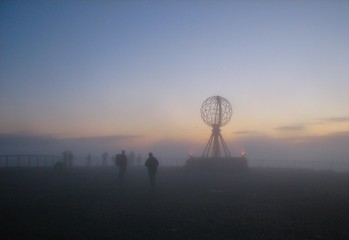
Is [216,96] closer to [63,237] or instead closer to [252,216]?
[252,216]

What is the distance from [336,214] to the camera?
37.5ft

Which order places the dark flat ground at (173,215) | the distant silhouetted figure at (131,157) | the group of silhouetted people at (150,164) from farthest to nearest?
the distant silhouetted figure at (131,157) → the group of silhouetted people at (150,164) → the dark flat ground at (173,215)

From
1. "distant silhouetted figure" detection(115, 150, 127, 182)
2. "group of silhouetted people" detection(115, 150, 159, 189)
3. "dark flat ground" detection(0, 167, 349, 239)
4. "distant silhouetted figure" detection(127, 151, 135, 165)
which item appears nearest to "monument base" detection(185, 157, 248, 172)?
"distant silhouetted figure" detection(115, 150, 127, 182)

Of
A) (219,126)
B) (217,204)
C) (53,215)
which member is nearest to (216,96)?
(219,126)

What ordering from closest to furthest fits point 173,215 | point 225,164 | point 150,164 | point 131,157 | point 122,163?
point 173,215, point 150,164, point 122,163, point 225,164, point 131,157

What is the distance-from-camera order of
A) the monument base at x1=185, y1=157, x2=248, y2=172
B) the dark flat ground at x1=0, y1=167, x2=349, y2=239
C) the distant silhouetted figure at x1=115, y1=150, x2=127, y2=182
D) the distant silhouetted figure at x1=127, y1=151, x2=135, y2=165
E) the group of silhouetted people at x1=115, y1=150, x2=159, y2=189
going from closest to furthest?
the dark flat ground at x1=0, y1=167, x2=349, y2=239 < the group of silhouetted people at x1=115, y1=150, x2=159, y2=189 < the distant silhouetted figure at x1=115, y1=150, x2=127, y2=182 < the monument base at x1=185, y1=157, x2=248, y2=172 < the distant silhouetted figure at x1=127, y1=151, x2=135, y2=165

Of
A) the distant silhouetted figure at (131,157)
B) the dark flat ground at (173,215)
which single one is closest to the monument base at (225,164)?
the dark flat ground at (173,215)

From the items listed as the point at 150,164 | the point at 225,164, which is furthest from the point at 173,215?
the point at 225,164

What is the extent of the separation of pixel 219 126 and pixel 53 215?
103ft

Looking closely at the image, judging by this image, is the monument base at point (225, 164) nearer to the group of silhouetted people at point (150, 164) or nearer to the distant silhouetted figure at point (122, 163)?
the distant silhouetted figure at point (122, 163)

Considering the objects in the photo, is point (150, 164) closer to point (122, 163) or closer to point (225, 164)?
point (122, 163)

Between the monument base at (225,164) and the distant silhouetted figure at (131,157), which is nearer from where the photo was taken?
the monument base at (225,164)

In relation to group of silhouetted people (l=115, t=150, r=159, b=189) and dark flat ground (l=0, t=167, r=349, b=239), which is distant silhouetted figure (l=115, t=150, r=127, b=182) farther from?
dark flat ground (l=0, t=167, r=349, b=239)

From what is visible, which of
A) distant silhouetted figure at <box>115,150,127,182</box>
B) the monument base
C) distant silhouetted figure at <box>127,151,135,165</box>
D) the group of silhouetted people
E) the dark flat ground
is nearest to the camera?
the dark flat ground
